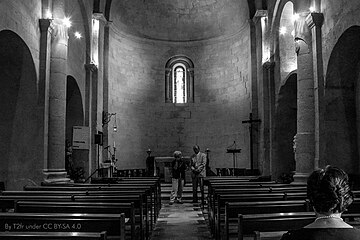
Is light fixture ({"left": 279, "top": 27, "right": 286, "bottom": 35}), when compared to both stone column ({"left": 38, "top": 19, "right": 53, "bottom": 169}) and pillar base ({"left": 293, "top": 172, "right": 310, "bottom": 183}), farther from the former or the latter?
stone column ({"left": 38, "top": 19, "right": 53, "bottom": 169})

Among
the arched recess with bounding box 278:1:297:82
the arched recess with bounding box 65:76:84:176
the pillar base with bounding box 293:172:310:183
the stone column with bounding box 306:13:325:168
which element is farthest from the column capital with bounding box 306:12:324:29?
the arched recess with bounding box 65:76:84:176

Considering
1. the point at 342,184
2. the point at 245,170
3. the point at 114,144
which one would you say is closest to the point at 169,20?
the point at 114,144

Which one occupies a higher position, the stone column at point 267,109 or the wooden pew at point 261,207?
the stone column at point 267,109

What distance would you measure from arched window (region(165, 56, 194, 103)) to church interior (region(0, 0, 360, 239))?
63 mm

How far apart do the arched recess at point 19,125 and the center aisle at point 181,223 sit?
3.80m

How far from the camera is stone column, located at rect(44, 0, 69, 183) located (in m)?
11.7

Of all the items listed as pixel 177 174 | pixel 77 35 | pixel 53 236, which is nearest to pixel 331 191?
pixel 53 236

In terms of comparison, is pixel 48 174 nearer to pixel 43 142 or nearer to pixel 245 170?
pixel 43 142

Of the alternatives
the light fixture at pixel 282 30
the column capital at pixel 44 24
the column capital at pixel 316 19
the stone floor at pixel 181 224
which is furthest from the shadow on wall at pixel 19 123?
the light fixture at pixel 282 30

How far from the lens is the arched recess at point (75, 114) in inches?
640

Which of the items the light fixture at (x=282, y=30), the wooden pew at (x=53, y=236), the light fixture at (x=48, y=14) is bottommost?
the wooden pew at (x=53, y=236)

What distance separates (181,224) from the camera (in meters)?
8.88

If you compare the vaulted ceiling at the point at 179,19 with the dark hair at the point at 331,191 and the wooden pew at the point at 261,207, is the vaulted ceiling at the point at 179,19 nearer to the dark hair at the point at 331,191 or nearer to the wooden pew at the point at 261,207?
the wooden pew at the point at 261,207

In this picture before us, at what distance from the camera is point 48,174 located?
11.3m
